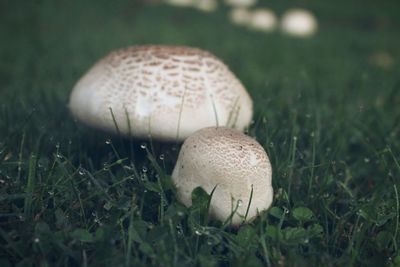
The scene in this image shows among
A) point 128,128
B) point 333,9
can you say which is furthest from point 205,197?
point 333,9

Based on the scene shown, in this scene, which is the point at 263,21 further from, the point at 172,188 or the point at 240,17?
the point at 172,188

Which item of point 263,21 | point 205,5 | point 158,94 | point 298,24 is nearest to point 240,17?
point 263,21

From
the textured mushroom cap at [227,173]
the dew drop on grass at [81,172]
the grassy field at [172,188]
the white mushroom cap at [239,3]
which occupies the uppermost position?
the white mushroom cap at [239,3]

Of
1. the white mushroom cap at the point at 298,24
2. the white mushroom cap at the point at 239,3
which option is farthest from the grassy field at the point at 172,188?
the white mushroom cap at the point at 239,3

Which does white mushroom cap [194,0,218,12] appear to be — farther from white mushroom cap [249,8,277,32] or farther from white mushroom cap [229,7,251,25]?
white mushroom cap [249,8,277,32]

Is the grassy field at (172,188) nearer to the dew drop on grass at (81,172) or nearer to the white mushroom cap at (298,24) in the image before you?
the dew drop on grass at (81,172)

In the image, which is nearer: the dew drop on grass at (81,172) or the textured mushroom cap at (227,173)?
the textured mushroom cap at (227,173)
